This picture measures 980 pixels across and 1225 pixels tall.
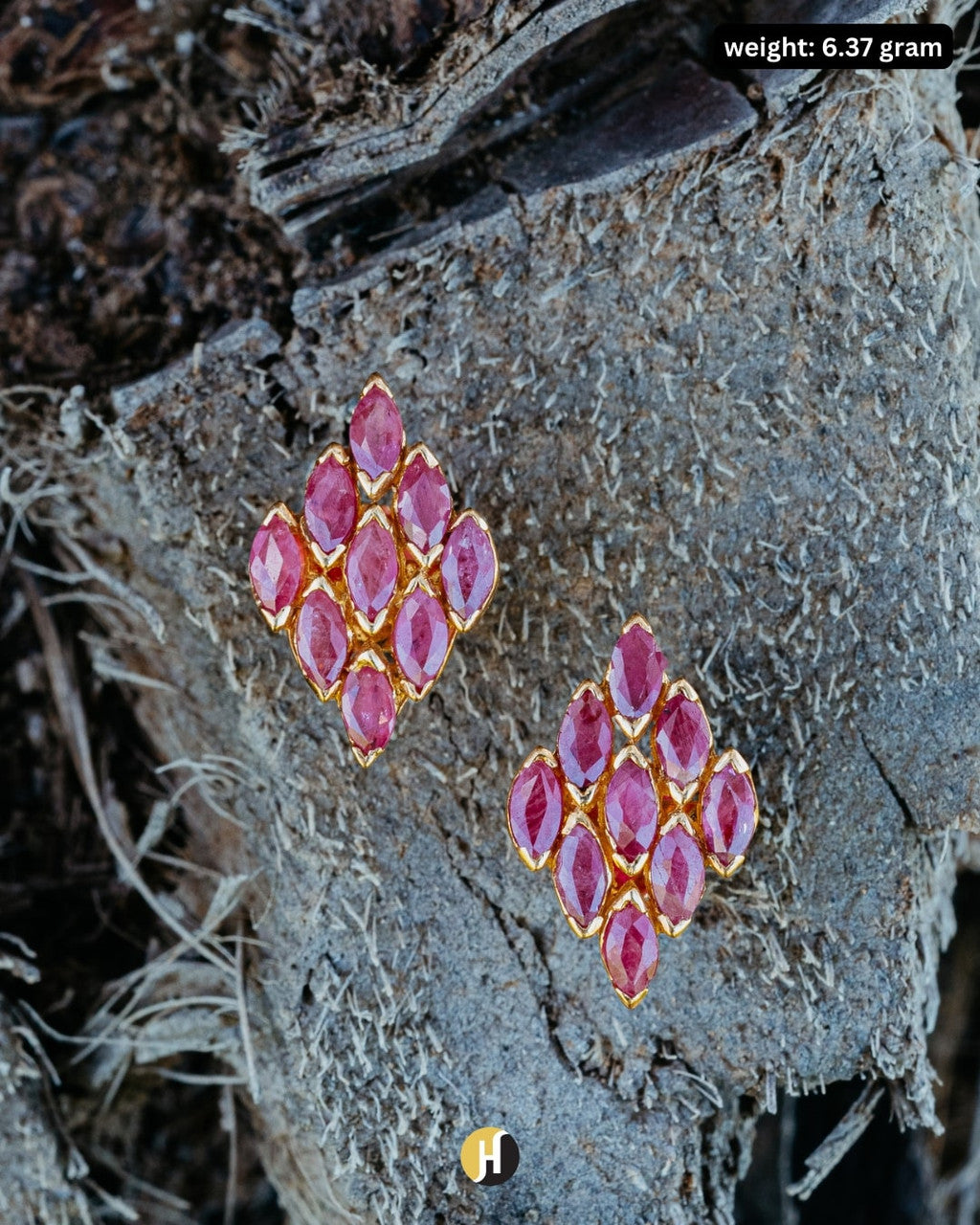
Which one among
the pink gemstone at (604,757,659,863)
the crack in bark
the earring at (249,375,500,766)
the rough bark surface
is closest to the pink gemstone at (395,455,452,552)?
the earring at (249,375,500,766)

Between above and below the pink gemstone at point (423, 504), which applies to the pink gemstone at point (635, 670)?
below

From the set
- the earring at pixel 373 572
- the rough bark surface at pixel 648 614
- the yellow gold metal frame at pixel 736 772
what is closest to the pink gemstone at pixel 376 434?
the earring at pixel 373 572

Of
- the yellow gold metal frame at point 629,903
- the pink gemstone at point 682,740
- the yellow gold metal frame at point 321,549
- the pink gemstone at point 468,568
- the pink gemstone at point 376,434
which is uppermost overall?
the pink gemstone at point 376,434

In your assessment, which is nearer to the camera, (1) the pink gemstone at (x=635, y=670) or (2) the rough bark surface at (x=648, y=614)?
(1) the pink gemstone at (x=635, y=670)

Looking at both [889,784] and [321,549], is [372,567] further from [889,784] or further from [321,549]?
[889,784]

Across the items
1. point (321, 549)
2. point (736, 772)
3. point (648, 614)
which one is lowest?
point (736, 772)

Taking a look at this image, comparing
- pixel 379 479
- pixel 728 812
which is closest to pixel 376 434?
pixel 379 479

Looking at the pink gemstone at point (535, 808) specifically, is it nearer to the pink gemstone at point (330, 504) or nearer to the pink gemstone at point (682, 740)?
the pink gemstone at point (682, 740)

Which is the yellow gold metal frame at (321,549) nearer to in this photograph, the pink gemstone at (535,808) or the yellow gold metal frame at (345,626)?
the yellow gold metal frame at (345,626)
